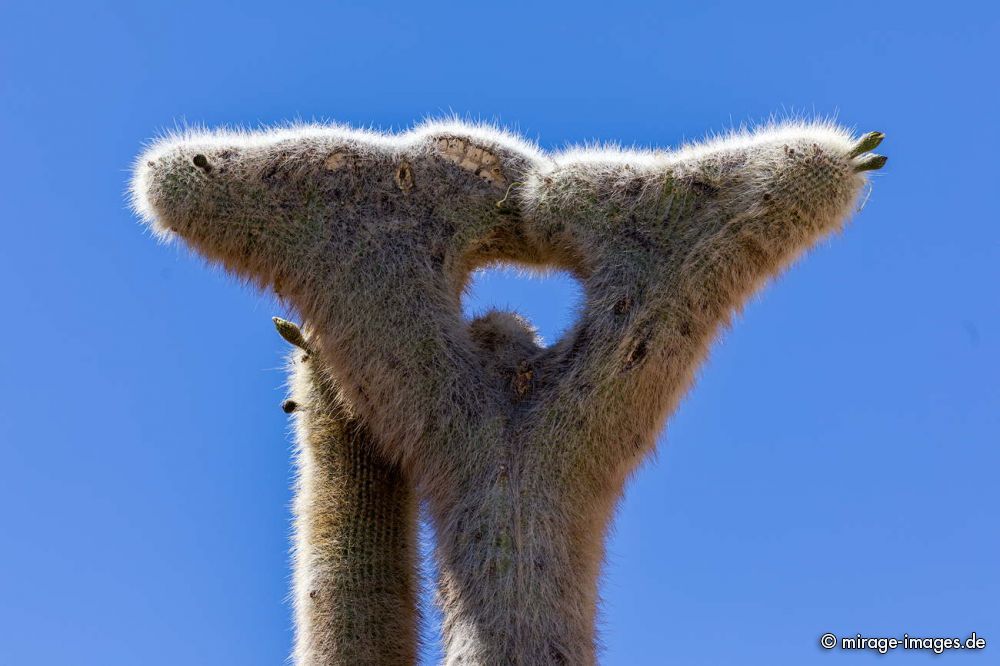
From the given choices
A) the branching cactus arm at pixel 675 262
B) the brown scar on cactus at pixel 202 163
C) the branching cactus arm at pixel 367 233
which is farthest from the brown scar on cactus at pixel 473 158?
the brown scar on cactus at pixel 202 163

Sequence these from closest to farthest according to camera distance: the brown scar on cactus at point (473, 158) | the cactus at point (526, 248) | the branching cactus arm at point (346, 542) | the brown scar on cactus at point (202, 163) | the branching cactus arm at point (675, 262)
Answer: the cactus at point (526, 248) < the branching cactus arm at point (675, 262) < the branching cactus arm at point (346, 542) < the brown scar on cactus at point (202, 163) < the brown scar on cactus at point (473, 158)

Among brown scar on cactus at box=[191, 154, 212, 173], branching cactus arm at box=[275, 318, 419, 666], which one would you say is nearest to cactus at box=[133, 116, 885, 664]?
brown scar on cactus at box=[191, 154, 212, 173]

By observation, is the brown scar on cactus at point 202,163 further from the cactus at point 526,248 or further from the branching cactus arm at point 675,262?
the branching cactus arm at point 675,262

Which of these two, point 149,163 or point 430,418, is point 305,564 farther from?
point 149,163

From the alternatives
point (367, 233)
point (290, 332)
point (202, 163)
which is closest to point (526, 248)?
point (367, 233)

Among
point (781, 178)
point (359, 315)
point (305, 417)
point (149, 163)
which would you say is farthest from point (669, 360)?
point (149, 163)

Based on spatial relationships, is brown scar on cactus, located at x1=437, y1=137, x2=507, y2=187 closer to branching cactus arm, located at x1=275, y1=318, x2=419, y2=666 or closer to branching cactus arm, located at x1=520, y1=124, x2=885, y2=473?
branching cactus arm, located at x1=520, y1=124, x2=885, y2=473

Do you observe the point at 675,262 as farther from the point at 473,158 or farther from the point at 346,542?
the point at 346,542
